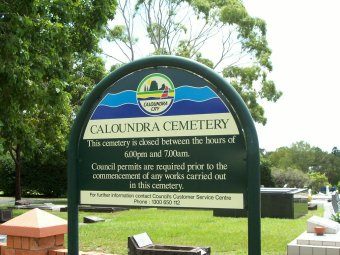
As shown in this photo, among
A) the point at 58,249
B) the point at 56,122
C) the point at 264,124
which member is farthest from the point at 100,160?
the point at 264,124

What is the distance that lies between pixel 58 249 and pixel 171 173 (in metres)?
2.03

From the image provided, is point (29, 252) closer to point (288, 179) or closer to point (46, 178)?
point (46, 178)

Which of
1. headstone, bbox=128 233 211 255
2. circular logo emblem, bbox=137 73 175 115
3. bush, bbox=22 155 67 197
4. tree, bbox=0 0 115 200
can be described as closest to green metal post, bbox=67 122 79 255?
circular logo emblem, bbox=137 73 175 115

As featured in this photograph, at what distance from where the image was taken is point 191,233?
10.4m

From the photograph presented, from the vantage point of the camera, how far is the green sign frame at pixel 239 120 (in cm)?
313

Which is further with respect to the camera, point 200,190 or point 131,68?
point 131,68

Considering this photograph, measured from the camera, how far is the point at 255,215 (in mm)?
3119

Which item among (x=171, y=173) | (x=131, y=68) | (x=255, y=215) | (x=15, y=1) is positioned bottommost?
(x=255, y=215)

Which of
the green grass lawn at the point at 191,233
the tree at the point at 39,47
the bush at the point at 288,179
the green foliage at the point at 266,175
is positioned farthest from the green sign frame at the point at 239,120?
the bush at the point at 288,179

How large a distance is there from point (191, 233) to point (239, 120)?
7532 millimetres

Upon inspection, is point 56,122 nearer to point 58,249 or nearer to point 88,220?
point 88,220

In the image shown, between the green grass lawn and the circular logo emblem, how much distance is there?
5081 mm

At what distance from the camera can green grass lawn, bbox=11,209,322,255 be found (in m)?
8.71

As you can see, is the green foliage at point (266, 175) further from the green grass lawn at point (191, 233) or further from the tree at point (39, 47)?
the tree at point (39, 47)
